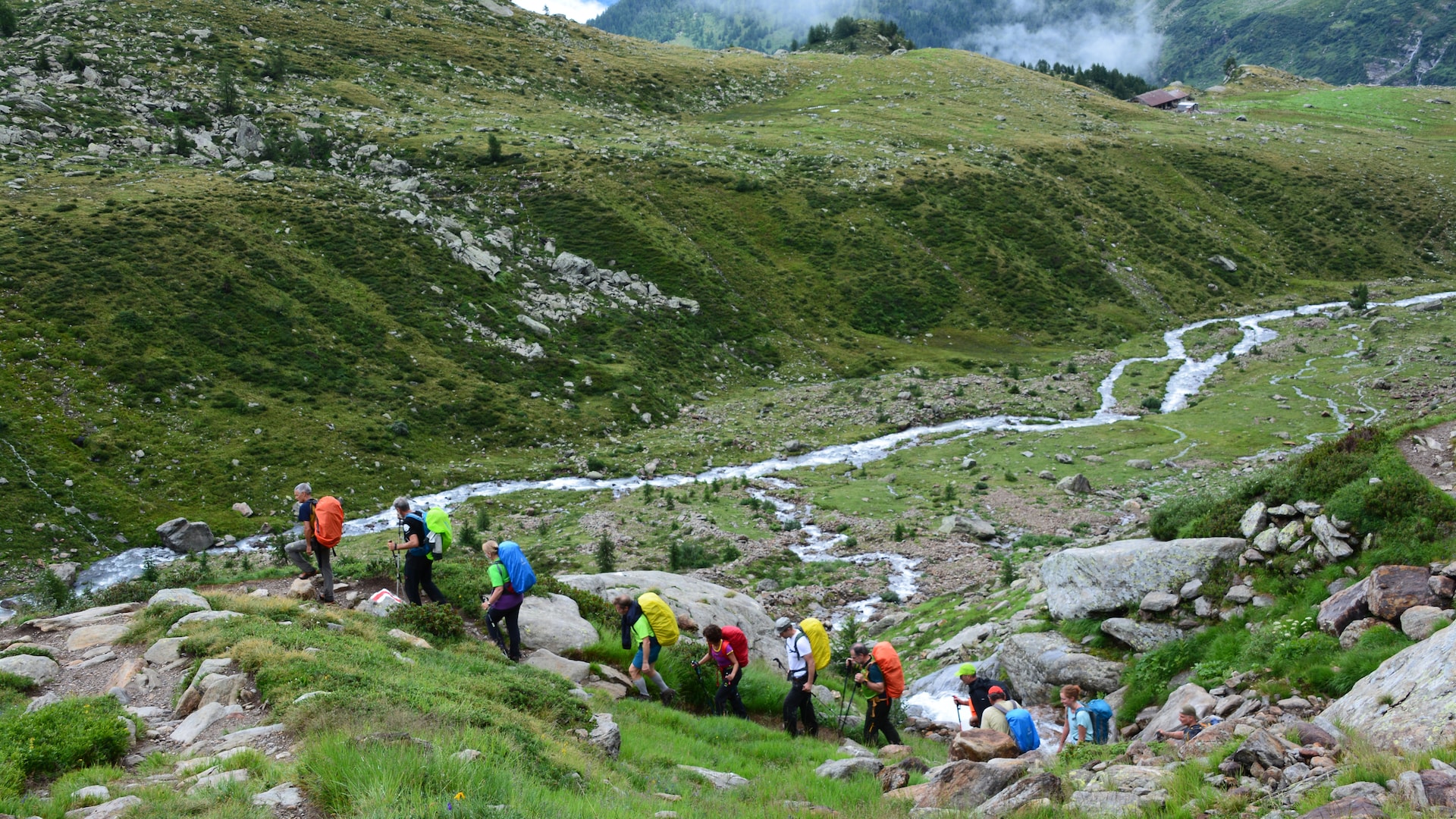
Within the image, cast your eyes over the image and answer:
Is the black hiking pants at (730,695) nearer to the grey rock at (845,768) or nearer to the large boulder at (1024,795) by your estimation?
the grey rock at (845,768)

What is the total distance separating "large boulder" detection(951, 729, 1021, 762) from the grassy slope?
37156mm

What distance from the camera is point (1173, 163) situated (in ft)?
379

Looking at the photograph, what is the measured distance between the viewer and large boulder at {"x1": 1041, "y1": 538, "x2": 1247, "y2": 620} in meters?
16.7

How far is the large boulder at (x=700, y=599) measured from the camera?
768 inches

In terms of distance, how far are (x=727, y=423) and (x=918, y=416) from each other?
47.2 ft

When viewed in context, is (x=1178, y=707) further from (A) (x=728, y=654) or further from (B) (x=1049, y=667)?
(A) (x=728, y=654)

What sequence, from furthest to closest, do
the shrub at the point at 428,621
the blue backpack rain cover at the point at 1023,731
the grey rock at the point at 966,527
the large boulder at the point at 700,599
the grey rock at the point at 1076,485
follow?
the grey rock at the point at 1076,485 → the grey rock at the point at 966,527 → the large boulder at the point at 700,599 → the shrub at the point at 428,621 → the blue backpack rain cover at the point at 1023,731

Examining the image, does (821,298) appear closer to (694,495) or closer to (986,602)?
(694,495)

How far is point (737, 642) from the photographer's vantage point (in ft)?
50.2

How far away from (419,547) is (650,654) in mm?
5631

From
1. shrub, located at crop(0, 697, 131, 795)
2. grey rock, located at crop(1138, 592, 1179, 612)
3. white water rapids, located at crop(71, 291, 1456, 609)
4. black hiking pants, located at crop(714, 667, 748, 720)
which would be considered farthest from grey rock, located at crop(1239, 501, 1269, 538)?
shrub, located at crop(0, 697, 131, 795)

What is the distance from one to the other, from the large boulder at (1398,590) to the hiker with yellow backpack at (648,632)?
12362 mm

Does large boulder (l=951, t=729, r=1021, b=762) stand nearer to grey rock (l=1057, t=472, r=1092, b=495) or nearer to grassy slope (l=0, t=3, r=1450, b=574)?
grey rock (l=1057, t=472, r=1092, b=495)

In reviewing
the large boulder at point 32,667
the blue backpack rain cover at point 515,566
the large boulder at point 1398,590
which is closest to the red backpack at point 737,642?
the blue backpack rain cover at point 515,566
